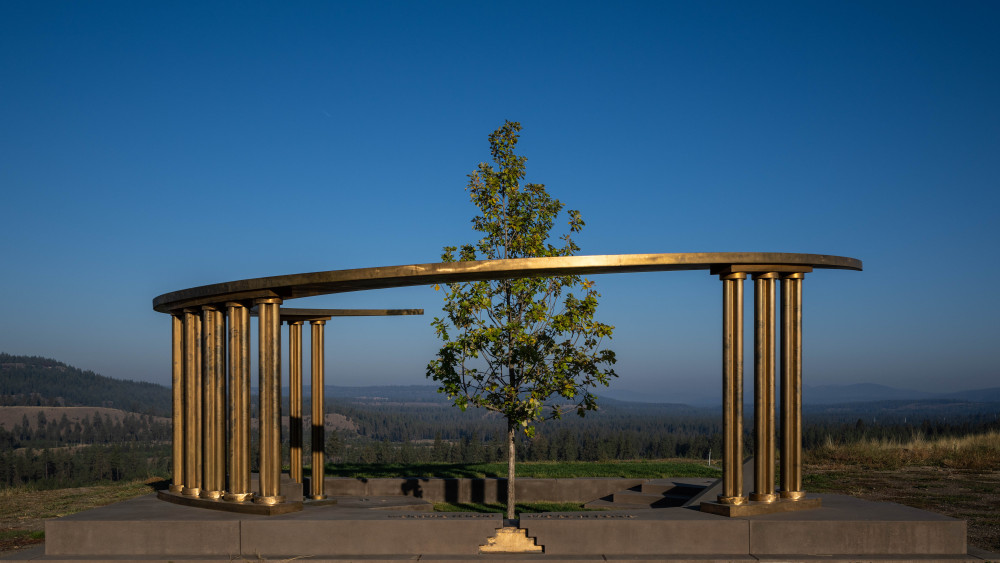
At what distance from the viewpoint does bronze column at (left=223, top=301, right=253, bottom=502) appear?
10734mm

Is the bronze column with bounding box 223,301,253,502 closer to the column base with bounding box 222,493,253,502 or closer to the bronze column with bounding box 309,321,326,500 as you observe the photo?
the column base with bounding box 222,493,253,502

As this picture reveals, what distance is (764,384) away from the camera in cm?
1003

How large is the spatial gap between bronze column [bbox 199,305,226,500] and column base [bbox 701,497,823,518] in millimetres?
6705

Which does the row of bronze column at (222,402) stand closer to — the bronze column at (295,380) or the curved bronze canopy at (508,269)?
the curved bronze canopy at (508,269)

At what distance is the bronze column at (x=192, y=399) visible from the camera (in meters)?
11.9

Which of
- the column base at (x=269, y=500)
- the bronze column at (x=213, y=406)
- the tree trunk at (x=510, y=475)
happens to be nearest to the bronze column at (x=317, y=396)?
the bronze column at (x=213, y=406)

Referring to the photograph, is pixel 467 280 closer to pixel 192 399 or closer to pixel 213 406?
pixel 213 406

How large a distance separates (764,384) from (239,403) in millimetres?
6969

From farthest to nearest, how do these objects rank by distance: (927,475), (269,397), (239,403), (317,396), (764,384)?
(927,475), (317,396), (239,403), (269,397), (764,384)

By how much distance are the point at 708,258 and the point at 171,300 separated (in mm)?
7996

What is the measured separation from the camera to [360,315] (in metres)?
15.1

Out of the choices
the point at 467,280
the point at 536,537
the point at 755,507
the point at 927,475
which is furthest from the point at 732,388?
the point at 927,475

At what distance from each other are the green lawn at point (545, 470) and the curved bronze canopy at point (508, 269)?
8424mm

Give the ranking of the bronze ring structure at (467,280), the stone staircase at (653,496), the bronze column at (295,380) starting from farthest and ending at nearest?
the stone staircase at (653,496)
the bronze column at (295,380)
the bronze ring structure at (467,280)
